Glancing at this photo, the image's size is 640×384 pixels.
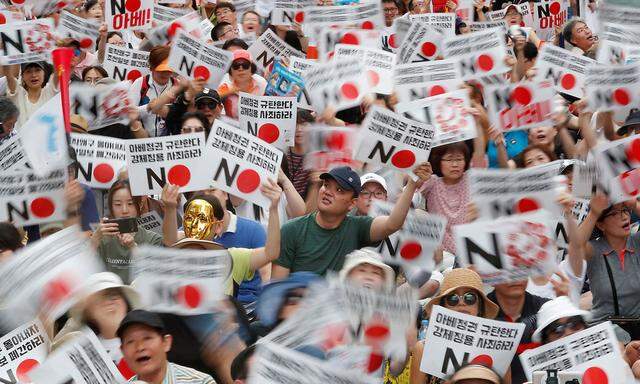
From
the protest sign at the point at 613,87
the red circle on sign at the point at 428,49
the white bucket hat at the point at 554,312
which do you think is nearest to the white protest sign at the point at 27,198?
the white bucket hat at the point at 554,312

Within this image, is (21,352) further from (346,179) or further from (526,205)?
(526,205)

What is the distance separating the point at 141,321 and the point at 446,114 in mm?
4757

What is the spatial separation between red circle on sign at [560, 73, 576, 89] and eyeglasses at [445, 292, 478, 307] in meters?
5.86

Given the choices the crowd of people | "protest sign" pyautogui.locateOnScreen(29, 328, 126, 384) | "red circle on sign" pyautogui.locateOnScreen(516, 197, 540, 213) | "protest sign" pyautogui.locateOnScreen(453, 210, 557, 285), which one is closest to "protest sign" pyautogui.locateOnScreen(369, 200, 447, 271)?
the crowd of people

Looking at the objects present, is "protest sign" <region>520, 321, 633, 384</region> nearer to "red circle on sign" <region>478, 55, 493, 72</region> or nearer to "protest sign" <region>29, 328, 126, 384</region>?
"protest sign" <region>29, 328, 126, 384</region>

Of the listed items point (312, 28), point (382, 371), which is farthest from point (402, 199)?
point (312, 28)

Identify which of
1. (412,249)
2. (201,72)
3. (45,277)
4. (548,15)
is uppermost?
(45,277)

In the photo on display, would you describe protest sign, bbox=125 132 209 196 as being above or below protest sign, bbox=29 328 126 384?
below

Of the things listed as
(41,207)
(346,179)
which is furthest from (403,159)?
(41,207)

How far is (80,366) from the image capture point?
8242 millimetres

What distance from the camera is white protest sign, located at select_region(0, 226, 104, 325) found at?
8.68m

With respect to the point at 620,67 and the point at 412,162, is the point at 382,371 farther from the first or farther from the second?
the point at 620,67

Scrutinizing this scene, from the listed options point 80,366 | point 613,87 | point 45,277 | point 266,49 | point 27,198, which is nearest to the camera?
point 80,366

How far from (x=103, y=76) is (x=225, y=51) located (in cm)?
123
